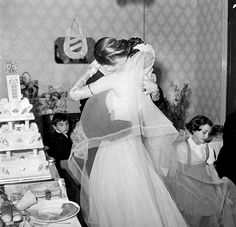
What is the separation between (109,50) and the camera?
1921 millimetres

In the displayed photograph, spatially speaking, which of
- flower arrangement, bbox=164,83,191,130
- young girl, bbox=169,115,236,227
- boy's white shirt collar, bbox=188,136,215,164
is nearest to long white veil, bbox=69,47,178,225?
young girl, bbox=169,115,236,227

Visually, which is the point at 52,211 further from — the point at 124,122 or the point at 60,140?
the point at 60,140

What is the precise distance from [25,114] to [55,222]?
0.71 meters

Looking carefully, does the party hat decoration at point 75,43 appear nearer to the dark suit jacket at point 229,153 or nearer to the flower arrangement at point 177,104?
the flower arrangement at point 177,104

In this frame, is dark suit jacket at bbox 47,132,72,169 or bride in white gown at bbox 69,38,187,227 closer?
bride in white gown at bbox 69,38,187,227

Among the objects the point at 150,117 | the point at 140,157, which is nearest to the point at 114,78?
the point at 150,117

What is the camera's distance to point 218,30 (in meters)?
4.29

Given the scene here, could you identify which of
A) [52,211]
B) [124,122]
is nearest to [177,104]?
[124,122]

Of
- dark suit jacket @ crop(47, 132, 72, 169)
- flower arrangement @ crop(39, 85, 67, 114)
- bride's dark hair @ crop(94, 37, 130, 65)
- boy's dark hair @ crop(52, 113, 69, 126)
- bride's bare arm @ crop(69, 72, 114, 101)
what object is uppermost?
bride's dark hair @ crop(94, 37, 130, 65)

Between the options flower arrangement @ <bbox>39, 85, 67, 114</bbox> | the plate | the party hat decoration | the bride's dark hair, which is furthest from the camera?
the party hat decoration

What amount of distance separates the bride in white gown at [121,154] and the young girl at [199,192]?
17 cm

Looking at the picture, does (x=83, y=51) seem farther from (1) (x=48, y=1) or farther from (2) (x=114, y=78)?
(2) (x=114, y=78)

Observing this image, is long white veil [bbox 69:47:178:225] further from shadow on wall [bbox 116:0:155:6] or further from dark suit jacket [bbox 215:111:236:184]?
shadow on wall [bbox 116:0:155:6]

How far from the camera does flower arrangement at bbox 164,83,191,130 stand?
4258mm
